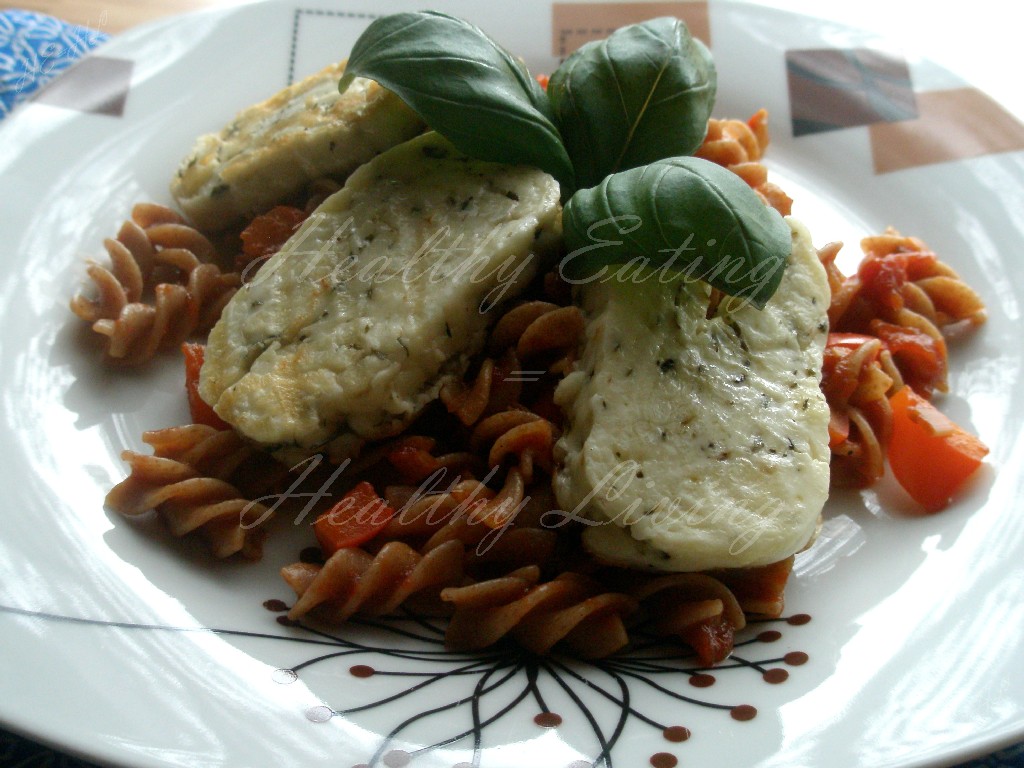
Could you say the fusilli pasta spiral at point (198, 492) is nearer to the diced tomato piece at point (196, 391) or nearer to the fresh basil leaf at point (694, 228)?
the diced tomato piece at point (196, 391)

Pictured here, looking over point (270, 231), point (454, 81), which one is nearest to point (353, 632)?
point (270, 231)

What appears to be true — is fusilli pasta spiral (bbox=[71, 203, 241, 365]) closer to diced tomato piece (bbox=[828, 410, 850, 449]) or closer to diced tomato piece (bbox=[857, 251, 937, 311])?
diced tomato piece (bbox=[828, 410, 850, 449])

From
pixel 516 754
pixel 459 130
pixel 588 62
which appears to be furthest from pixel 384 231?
pixel 516 754

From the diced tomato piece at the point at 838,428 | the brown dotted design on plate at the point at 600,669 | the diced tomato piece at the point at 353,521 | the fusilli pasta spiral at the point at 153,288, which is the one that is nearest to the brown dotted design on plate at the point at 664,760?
the brown dotted design on plate at the point at 600,669

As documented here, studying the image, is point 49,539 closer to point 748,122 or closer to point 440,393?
point 440,393

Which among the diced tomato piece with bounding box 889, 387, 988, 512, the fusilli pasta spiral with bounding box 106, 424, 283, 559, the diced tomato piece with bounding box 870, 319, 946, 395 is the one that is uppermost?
the diced tomato piece with bounding box 870, 319, 946, 395

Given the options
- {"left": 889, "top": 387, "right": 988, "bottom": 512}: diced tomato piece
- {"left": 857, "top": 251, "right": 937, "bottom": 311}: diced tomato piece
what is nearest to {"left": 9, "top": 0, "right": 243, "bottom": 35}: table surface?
{"left": 857, "top": 251, "right": 937, "bottom": 311}: diced tomato piece
